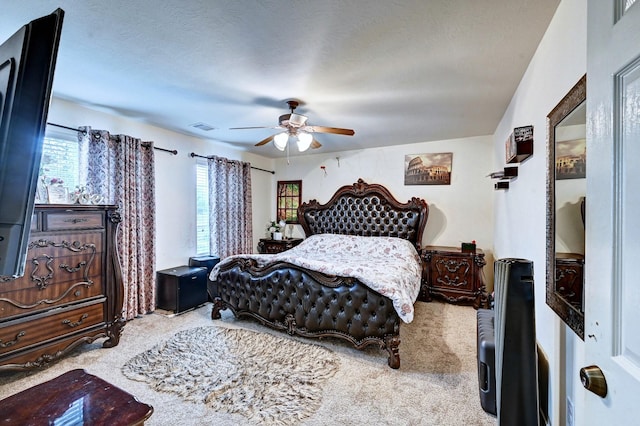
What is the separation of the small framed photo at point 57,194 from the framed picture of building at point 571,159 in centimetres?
364

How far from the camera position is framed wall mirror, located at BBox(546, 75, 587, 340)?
1.22 meters

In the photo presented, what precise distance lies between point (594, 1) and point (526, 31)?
123 centimetres

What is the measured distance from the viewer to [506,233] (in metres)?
3.09

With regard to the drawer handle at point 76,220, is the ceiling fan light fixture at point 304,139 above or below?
above

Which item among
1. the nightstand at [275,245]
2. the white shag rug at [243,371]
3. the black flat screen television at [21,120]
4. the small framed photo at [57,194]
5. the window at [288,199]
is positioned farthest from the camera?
the window at [288,199]

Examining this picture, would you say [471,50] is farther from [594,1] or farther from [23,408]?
[23,408]

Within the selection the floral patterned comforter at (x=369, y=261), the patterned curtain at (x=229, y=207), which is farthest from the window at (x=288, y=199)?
the floral patterned comforter at (x=369, y=261)

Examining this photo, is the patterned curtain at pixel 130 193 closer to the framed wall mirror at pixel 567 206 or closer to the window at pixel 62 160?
the window at pixel 62 160

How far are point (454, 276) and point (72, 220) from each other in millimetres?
4396

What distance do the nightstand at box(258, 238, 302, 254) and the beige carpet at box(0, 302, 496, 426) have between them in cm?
202

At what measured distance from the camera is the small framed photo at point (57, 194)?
101 inches

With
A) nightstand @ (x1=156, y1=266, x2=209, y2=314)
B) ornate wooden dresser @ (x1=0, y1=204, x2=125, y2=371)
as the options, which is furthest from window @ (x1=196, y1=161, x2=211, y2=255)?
ornate wooden dresser @ (x1=0, y1=204, x2=125, y2=371)

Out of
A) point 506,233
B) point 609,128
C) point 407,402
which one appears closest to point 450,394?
point 407,402

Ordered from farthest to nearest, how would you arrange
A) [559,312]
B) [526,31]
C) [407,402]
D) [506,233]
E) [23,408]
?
[506,233] < [407,402] < [526,31] < [559,312] < [23,408]
